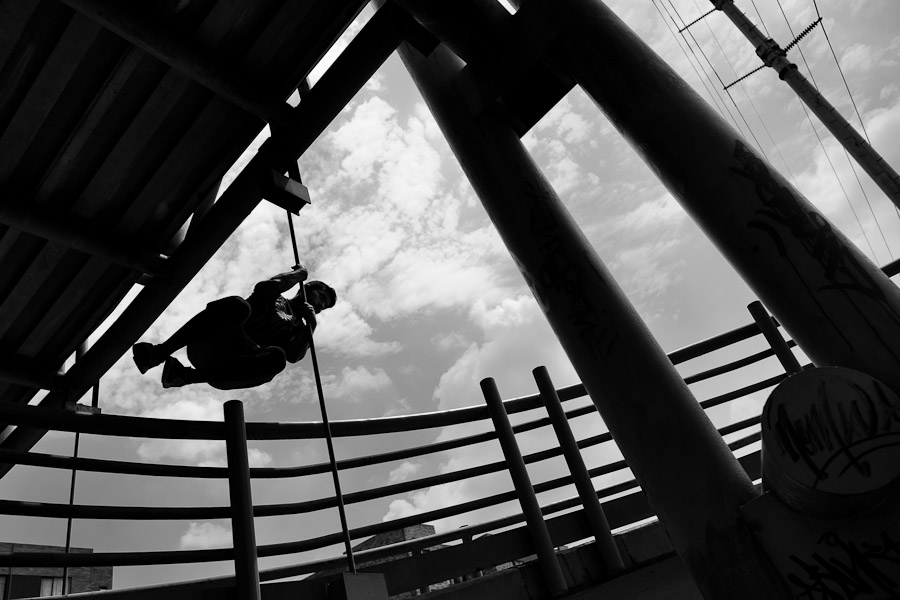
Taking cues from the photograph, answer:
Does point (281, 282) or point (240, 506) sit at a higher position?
point (281, 282)

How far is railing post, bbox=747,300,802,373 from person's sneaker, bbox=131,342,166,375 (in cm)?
506

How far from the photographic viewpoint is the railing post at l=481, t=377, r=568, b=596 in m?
3.73

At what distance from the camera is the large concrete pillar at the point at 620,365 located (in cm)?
244

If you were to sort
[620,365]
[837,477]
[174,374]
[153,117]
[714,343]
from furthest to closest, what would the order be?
1. [714,343]
2. [153,117]
3. [174,374]
4. [620,365]
5. [837,477]

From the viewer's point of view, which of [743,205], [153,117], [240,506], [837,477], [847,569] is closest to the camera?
[837,477]

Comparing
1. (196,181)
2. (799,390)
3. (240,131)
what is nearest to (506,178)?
(799,390)

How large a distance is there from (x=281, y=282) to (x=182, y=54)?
1842 millimetres

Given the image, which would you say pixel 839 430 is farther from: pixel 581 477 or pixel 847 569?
pixel 581 477

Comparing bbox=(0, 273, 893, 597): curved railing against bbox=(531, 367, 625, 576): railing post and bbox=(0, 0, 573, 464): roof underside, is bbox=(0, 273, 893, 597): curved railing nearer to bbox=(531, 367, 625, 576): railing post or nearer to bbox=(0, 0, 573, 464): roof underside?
bbox=(531, 367, 625, 576): railing post

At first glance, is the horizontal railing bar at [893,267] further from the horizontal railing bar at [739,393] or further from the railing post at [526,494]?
the railing post at [526,494]

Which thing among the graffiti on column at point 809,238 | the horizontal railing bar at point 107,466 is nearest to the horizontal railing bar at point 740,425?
the graffiti on column at point 809,238

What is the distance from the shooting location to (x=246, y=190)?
4961 millimetres

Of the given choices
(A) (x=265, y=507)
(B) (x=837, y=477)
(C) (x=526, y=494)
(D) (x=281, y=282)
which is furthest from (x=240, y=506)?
(B) (x=837, y=477)

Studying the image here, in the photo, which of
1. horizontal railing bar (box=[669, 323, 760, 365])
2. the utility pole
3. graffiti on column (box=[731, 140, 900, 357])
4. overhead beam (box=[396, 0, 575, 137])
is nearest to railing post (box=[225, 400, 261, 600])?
overhead beam (box=[396, 0, 575, 137])
